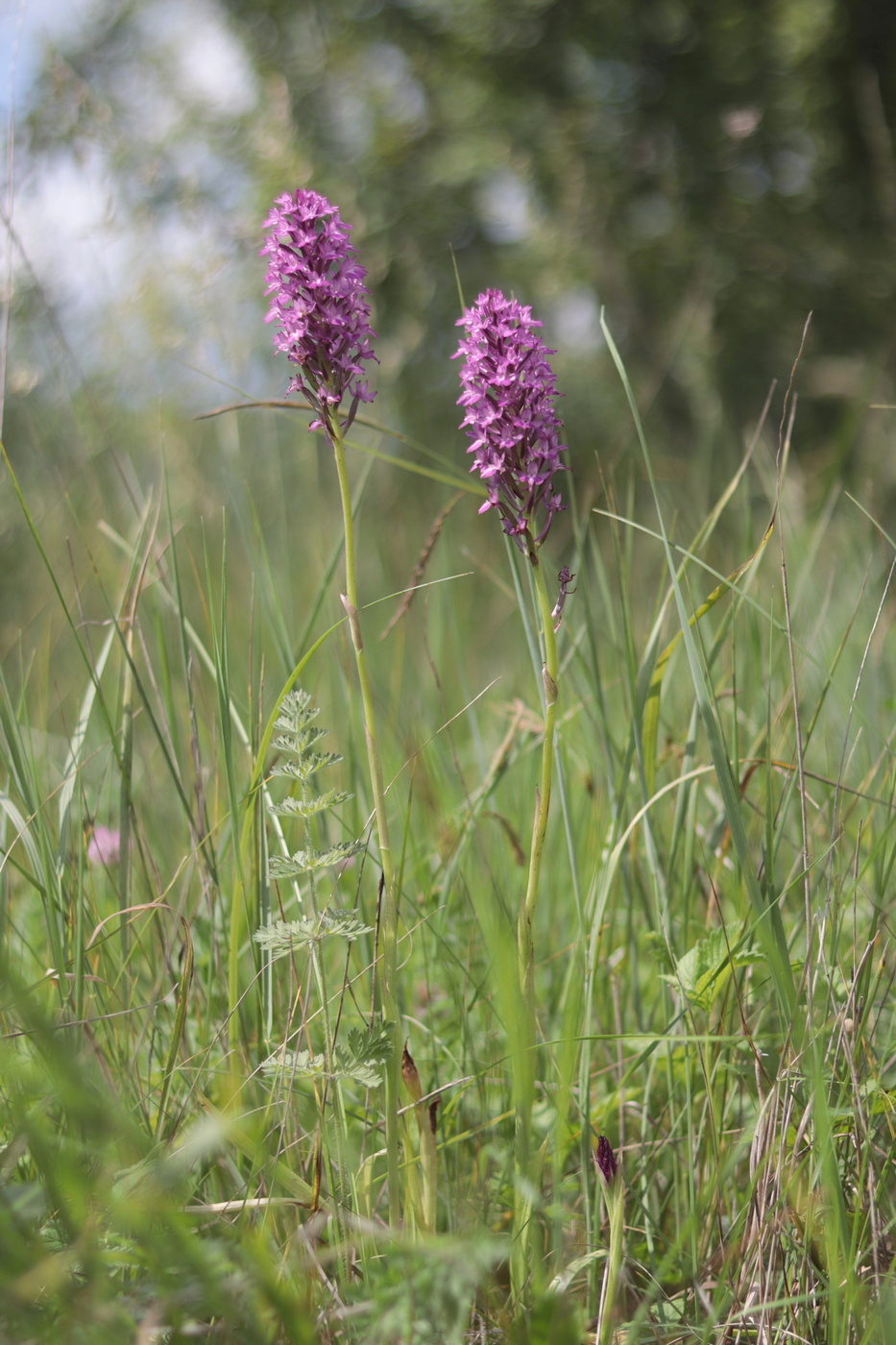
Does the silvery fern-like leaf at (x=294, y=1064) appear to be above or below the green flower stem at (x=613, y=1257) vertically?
above

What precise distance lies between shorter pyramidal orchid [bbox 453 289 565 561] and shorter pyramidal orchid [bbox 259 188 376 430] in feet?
0.50

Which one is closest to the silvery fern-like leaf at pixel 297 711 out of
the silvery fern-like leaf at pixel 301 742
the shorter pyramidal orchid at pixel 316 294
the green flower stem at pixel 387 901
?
the silvery fern-like leaf at pixel 301 742

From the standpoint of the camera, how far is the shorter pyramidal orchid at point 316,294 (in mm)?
1130

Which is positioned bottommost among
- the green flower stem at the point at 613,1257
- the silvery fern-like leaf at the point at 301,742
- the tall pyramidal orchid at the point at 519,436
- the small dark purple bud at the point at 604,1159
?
the green flower stem at the point at 613,1257

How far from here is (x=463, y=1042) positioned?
1.37m

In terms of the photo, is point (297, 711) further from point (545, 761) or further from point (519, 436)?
point (519, 436)

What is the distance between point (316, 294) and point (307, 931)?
0.78 metres

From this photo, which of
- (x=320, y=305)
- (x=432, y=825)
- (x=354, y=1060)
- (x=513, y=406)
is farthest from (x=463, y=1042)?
(x=320, y=305)

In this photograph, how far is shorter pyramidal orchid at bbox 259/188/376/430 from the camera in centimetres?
113

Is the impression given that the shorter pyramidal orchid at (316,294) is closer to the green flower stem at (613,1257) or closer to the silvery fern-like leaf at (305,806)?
the silvery fern-like leaf at (305,806)

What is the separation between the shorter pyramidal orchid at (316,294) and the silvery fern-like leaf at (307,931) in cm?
62

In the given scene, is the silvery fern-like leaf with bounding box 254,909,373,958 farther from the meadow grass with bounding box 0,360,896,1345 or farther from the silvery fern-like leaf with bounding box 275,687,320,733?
the silvery fern-like leaf with bounding box 275,687,320,733

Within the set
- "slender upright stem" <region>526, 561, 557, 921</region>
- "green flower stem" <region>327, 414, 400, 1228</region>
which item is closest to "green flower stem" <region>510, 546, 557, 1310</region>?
"slender upright stem" <region>526, 561, 557, 921</region>

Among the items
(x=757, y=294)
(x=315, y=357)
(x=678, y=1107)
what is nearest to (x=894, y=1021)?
(x=678, y=1107)
